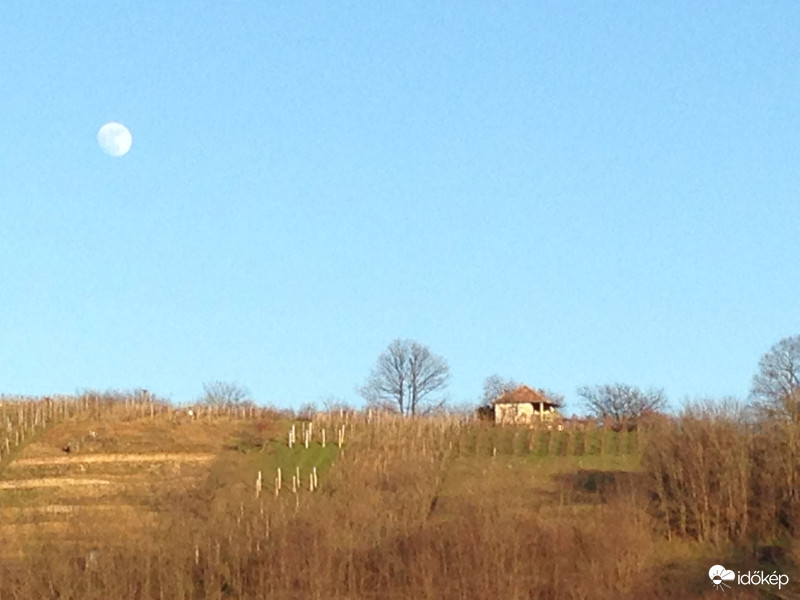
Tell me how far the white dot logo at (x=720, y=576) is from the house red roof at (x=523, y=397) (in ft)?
155

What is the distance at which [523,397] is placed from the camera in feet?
289

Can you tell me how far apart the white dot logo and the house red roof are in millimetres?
47188

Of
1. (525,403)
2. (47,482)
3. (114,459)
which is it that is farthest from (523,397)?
(47,482)

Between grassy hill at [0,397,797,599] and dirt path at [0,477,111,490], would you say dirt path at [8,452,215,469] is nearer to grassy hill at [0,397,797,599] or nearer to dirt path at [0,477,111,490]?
grassy hill at [0,397,797,599]

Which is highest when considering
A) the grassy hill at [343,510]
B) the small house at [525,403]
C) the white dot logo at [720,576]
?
the small house at [525,403]

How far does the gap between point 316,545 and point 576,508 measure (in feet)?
31.7

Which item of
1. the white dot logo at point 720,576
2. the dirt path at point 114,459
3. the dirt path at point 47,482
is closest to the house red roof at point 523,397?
the dirt path at point 114,459

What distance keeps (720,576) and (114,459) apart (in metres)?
28.6

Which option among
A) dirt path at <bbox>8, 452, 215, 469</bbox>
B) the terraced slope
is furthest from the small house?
dirt path at <bbox>8, 452, 215, 469</bbox>

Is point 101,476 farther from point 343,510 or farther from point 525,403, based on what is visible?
point 525,403

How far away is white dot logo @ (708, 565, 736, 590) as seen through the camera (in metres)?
36.4

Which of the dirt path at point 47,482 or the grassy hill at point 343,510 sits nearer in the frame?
the grassy hill at point 343,510

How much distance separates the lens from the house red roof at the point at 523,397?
86.8m

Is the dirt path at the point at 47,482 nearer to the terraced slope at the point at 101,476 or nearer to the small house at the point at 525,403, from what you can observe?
the terraced slope at the point at 101,476
